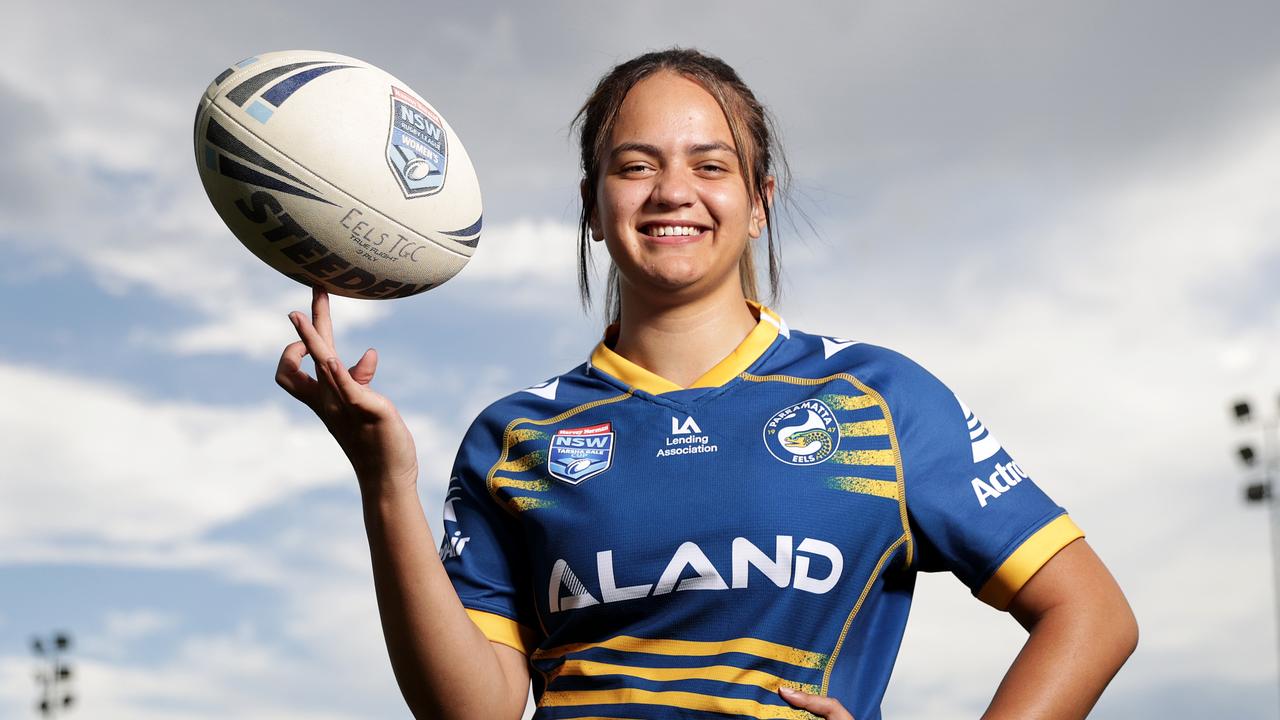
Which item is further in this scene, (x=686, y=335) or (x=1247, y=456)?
(x=1247, y=456)

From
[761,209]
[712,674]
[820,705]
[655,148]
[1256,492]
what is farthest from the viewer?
[1256,492]

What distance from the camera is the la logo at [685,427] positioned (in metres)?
3.65

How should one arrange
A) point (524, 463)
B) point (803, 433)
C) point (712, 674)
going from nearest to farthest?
1. point (712, 674)
2. point (803, 433)
3. point (524, 463)

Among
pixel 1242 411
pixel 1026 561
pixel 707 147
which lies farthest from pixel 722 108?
pixel 1242 411

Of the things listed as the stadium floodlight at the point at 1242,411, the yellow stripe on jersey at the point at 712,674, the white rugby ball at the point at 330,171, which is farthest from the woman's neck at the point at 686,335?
the stadium floodlight at the point at 1242,411

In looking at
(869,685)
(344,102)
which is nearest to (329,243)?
(344,102)

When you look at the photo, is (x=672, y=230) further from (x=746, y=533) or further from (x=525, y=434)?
(x=746, y=533)

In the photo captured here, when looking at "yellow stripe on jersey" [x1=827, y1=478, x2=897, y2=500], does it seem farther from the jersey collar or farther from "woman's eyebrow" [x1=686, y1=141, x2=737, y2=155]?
"woman's eyebrow" [x1=686, y1=141, x2=737, y2=155]

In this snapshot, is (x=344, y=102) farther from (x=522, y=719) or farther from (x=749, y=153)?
(x=522, y=719)

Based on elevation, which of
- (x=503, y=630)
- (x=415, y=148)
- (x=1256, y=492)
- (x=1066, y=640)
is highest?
(x=1256, y=492)

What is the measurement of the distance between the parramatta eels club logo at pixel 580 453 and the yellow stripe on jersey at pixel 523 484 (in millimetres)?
43

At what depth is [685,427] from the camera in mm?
3672

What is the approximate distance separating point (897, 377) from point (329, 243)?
170cm

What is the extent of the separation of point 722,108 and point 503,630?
1.71 metres
